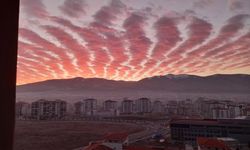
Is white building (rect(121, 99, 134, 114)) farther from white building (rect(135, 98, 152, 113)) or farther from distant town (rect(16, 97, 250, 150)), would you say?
white building (rect(135, 98, 152, 113))

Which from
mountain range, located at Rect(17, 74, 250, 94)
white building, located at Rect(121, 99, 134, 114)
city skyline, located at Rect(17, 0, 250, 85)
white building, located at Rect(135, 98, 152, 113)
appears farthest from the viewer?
white building, located at Rect(121, 99, 134, 114)

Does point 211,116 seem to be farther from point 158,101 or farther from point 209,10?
Answer: point 209,10

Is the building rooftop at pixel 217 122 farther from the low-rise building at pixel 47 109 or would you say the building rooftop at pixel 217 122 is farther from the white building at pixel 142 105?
the low-rise building at pixel 47 109

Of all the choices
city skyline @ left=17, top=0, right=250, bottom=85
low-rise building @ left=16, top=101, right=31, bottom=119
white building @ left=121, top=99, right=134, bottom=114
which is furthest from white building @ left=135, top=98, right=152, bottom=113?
low-rise building @ left=16, top=101, right=31, bottom=119

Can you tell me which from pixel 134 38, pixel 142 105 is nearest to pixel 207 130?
pixel 134 38

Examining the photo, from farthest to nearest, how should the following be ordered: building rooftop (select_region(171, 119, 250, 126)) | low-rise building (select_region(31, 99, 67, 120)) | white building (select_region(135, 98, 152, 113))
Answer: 1. white building (select_region(135, 98, 152, 113))
2. low-rise building (select_region(31, 99, 67, 120))
3. building rooftop (select_region(171, 119, 250, 126))

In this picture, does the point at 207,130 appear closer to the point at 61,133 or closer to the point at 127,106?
the point at 127,106

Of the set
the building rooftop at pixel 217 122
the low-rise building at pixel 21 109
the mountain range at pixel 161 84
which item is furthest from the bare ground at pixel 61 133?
the building rooftop at pixel 217 122
